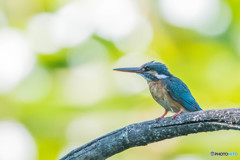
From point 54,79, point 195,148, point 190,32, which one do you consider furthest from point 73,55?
point 195,148

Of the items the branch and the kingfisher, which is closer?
the branch

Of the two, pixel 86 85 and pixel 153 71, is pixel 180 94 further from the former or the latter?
pixel 86 85

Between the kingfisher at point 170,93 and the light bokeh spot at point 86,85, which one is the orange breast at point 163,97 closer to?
the kingfisher at point 170,93

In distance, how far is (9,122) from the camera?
21.4 feet

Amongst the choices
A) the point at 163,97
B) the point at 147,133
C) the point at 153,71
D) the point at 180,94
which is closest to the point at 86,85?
the point at 153,71

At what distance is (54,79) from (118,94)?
1.12 metres

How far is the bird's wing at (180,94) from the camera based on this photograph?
205 inches

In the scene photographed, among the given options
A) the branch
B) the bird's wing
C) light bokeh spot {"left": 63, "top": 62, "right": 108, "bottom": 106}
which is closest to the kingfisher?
the bird's wing

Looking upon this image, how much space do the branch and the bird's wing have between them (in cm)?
92

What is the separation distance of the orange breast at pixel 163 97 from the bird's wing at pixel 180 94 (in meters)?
0.05

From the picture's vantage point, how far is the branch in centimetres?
379

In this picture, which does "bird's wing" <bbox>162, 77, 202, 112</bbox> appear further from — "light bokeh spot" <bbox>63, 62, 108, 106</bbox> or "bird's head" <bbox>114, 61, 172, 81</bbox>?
"light bokeh spot" <bbox>63, 62, 108, 106</bbox>

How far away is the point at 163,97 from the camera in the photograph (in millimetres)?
5320

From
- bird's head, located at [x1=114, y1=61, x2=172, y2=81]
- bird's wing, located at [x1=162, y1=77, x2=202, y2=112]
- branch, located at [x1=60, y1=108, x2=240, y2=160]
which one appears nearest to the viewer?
branch, located at [x1=60, y1=108, x2=240, y2=160]
